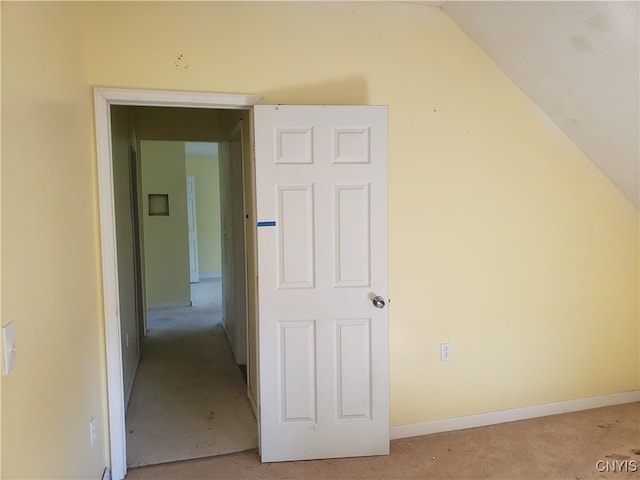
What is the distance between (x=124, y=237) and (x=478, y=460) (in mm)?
2740

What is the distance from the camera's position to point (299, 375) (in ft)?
7.66

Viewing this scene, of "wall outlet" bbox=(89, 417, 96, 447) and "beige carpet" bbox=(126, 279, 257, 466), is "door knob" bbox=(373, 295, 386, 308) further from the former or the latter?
"wall outlet" bbox=(89, 417, 96, 447)

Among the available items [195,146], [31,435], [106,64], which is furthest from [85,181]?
[195,146]

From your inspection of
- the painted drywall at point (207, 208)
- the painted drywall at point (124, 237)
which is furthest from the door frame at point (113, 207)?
the painted drywall at point (207, 208)

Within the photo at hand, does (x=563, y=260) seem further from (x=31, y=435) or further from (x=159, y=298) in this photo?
(x=159, y=298)

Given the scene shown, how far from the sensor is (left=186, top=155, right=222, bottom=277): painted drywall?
819cm

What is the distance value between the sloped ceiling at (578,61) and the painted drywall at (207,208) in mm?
6387

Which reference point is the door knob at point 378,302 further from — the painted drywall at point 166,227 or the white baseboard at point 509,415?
the painted drywall at point 166,227

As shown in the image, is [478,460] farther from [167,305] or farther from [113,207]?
[167,305]

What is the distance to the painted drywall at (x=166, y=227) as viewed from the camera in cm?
582

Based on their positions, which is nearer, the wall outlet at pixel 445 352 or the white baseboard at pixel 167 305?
the wall outlet at pixel 445 352

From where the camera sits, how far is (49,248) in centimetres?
148

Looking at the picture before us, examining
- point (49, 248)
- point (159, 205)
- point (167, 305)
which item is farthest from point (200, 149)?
point (49, 248)

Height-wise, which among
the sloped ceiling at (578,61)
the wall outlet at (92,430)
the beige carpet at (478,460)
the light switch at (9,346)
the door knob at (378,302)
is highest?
the sloped ceiling at (578,61)
